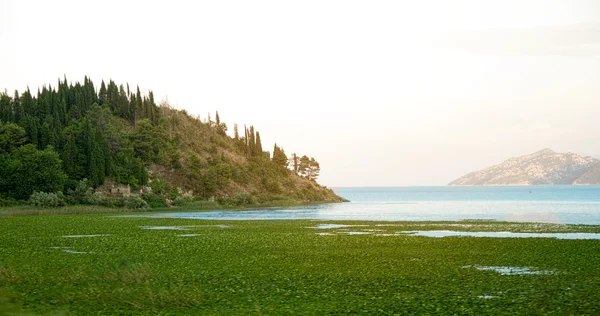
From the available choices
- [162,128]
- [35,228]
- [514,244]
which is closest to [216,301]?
[514,244]

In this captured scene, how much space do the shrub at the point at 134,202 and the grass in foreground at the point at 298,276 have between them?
65.4 m

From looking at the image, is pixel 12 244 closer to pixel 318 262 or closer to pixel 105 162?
pixel 318 262

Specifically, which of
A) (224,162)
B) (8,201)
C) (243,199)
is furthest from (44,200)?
(224,162)

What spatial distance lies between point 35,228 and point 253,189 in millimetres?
104301

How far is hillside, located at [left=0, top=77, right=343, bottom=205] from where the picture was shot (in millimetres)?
108625

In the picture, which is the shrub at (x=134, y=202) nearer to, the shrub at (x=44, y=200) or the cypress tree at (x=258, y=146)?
the shrub at (x=44, y=200)

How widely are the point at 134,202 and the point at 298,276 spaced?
90363 millimetres

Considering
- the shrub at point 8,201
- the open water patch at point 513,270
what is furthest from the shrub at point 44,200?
the open water patch at point 513,270

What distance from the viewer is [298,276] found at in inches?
1154

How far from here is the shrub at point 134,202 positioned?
114031 millimetres

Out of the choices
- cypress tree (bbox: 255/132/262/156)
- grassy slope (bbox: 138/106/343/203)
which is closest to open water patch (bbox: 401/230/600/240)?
grassy slope (bbox: 138/106/343/203)

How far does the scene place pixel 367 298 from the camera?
2341 centimetres

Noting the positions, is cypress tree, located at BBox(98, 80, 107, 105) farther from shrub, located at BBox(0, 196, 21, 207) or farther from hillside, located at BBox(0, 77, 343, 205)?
shrub, located at BBox(0, 196, 21, 207)

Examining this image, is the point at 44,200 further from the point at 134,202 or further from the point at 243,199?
the point at 243,199
